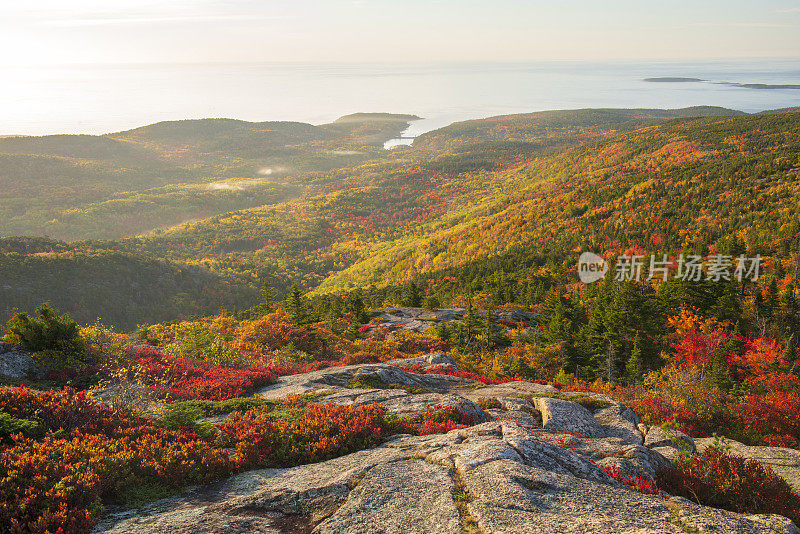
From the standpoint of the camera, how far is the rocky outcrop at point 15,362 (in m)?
15.1

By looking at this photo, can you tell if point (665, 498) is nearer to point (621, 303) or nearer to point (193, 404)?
point (193, 404)

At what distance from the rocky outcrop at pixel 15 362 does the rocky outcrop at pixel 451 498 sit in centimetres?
1209

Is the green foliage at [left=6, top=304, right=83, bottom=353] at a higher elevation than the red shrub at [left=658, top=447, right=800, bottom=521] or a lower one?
higher

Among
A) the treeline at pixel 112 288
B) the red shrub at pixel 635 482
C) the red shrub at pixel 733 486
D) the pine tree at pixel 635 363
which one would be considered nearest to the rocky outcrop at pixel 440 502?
the red shrub at pixel 635 482

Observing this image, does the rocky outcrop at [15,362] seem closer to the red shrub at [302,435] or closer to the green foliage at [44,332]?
the green foliage at [44,332]

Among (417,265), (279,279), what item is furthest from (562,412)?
(279,279)

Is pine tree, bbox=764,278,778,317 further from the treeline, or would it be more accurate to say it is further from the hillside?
the treeline

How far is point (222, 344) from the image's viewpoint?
25.5m

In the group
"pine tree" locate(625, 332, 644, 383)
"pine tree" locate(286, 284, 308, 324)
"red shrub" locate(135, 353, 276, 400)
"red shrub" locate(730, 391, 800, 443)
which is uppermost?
"red shrub" locate(135, 353, 276, 400)

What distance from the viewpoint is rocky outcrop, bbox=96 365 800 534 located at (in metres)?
6.80

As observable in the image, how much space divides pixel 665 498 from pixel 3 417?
582 inches

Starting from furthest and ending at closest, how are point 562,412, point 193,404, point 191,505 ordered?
point 562,412 → point 193,404 → point 191,505

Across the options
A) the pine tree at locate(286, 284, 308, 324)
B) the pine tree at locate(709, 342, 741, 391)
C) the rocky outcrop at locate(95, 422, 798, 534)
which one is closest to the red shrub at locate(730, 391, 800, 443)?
the pine tree at locate(709, 342, 741, 391)

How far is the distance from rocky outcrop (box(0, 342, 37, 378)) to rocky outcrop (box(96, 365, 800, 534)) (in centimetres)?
1209
